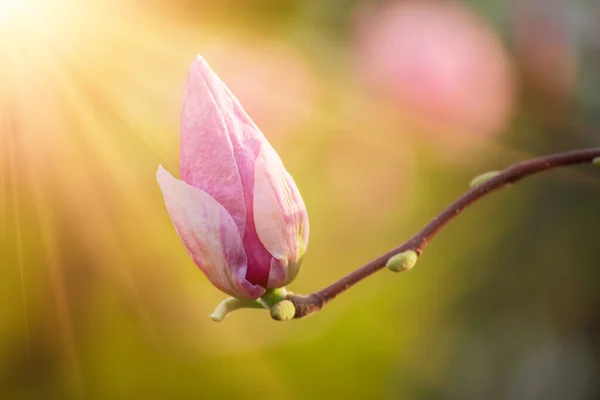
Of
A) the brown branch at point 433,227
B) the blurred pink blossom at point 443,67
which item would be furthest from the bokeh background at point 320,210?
the brown branch at point 433,227

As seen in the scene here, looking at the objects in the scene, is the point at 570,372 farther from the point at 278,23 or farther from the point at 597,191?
the point at 278,23

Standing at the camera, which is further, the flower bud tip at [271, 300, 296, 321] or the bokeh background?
the bokeh background

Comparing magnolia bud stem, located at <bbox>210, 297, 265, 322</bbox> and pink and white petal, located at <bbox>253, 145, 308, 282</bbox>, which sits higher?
pink and white petal, located at <bbox>253, 145, 308, 282</bbox>

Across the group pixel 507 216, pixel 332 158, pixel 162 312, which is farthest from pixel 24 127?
pixel 507 216

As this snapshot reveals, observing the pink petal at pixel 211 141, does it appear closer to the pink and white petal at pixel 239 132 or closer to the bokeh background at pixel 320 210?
the pink and white petal at pixel 239 132

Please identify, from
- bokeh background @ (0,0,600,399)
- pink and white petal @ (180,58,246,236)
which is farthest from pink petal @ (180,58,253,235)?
bokeh background @ (0,0,600,399)

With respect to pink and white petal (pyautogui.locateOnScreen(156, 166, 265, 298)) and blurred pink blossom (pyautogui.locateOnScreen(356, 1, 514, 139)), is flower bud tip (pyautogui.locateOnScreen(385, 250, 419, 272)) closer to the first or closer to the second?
pink and white petal (pyautogui.locateOnScreen(156, 166, 265, 298))

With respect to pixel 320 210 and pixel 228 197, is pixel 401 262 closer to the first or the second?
pixel 228 197

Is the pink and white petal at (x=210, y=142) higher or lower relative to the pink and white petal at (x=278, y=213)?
higher
